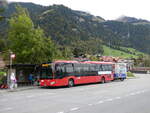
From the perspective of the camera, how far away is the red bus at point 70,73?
25453 mm

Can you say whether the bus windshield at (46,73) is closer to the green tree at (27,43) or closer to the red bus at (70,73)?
the red bus at (70,73)

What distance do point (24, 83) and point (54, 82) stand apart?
4689 millimetres

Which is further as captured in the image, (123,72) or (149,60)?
(149,60)

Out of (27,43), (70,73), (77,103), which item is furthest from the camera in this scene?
(27,43)

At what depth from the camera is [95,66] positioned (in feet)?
105

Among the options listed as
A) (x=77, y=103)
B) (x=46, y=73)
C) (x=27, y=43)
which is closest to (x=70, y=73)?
(x=46, y=73)

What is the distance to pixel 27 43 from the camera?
30.7m

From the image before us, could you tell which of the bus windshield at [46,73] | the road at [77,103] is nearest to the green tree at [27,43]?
the bus windshield at [46,73]

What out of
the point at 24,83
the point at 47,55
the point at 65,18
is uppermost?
the point at 65,18

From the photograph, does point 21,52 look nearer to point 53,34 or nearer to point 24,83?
point 24,83

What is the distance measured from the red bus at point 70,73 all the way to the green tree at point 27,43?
4.71m

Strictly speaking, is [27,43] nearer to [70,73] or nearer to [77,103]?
[70,73]

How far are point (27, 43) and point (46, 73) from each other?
21.4ft

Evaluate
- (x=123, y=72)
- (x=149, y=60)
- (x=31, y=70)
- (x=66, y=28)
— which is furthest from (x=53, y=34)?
(x=31, y=70)
